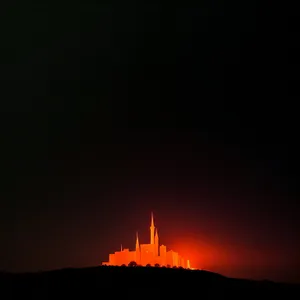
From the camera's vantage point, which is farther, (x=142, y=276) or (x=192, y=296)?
(x=142, y=276)

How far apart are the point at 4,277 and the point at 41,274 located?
205cm

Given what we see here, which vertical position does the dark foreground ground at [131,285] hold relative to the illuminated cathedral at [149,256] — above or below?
below

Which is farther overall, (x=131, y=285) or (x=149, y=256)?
(x=149, y=256)

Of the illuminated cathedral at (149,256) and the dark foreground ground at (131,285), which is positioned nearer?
the dark foreground ground at (131,285)

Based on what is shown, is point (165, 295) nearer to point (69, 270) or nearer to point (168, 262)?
point (69, 270)

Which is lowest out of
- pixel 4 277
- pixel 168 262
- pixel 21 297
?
pixel 21 297

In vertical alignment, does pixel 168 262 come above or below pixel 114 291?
above

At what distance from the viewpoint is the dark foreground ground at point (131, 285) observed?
23250mm

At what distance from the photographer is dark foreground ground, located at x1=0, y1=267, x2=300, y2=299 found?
2325 cm

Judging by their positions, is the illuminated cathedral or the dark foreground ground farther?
the illuminated cathedral

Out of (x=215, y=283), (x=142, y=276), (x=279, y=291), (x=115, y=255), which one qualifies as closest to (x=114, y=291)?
(x=142, y=276)

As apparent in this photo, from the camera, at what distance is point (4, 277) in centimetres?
2583

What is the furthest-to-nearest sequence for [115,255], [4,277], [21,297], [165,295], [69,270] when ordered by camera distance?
[115,255], [69,270], [4,277], [165,295], [21,297]

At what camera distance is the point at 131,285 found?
24.7 metres
